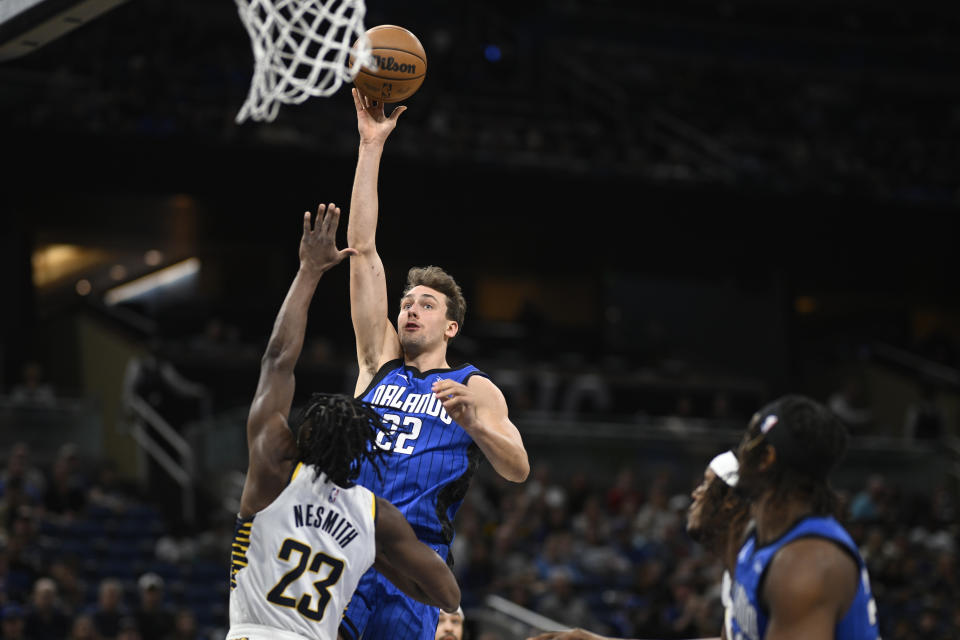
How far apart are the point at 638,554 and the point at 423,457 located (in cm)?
993

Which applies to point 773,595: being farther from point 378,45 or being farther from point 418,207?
point 418,207

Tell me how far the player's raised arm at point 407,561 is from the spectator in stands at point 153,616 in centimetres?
746

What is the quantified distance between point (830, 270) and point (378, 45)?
18767mm

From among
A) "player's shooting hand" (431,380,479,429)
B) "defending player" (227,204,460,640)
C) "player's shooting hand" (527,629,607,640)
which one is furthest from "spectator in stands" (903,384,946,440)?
"defending player" (227,204,460,640)

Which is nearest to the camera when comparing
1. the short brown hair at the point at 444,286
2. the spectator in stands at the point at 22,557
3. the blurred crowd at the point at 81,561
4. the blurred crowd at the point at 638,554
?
the short brown hair at the point at 444,286

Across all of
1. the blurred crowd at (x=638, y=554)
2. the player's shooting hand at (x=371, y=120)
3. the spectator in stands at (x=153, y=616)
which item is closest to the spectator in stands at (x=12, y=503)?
the spectator in stands at (x=153, y=616)

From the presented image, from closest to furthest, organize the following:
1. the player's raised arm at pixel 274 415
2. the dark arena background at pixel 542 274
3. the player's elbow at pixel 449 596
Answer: the player's raised arm at pixel 274 415 → the player's elbow at pixel 449 596 → the dark arena background at pixel 542 274

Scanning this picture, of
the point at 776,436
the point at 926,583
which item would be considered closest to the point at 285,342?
the point at 776,436

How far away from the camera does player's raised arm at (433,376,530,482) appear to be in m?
5.21

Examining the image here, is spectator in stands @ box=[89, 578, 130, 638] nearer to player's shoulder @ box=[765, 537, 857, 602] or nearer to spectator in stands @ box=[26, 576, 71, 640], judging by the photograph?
spectator in stands @ box=[26, 576, 71, 640]

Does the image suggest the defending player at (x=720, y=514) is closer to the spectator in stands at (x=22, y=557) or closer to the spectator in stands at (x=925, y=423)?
the spectator in stands at (x=22, y=557)

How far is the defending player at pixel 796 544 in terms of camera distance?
355 centimetres

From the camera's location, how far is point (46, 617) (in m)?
11.2

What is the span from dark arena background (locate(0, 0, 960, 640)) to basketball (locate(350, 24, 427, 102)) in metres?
6.47
